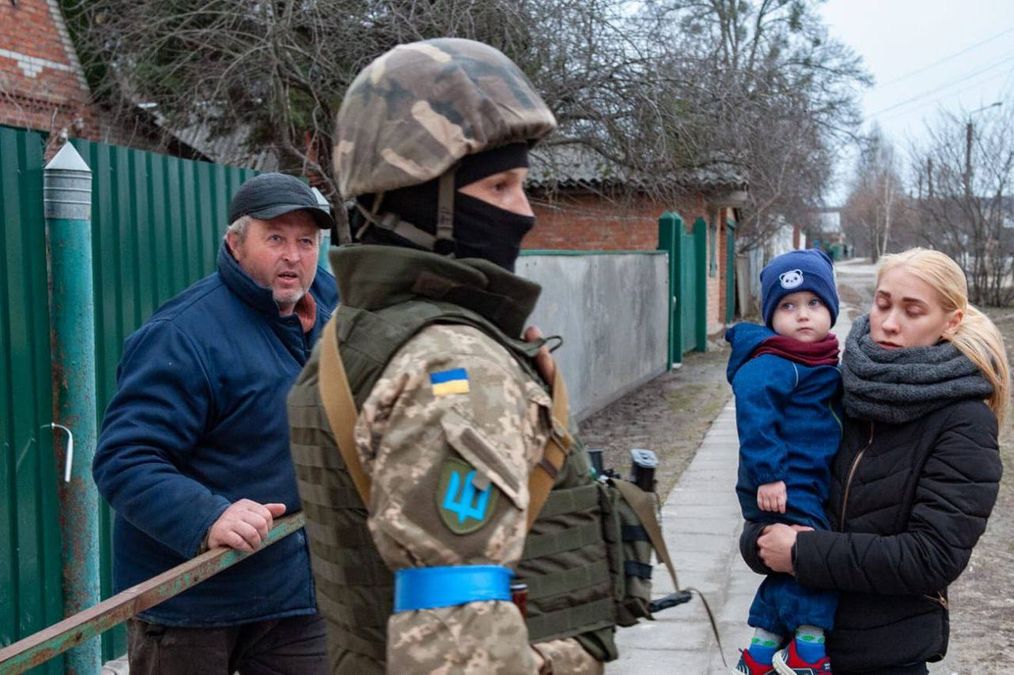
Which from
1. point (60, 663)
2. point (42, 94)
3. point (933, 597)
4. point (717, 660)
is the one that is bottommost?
point (717, 660)

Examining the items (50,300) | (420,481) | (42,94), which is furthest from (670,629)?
(42,94)

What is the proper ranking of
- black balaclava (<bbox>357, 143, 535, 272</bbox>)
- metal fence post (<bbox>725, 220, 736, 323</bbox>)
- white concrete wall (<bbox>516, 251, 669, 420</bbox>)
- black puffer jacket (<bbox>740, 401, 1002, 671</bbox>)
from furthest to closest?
metal fence post (<bbox>725, 220, 736, 323</bbox>), white concrete wall (<bbox>516, 251, 669, 420</bbox>), black puffer jacket (<bbox>740, 401, 1002, 671</bbox>), black balaclava (<bbox>357, 143, 535, 272</bbox>)

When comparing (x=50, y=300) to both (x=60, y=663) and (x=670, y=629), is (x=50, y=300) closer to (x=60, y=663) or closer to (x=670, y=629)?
(x=60, y=663)

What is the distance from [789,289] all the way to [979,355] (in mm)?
525

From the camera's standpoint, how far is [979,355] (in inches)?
100

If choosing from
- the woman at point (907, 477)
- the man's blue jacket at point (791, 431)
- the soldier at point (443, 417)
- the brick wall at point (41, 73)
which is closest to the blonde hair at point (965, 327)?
the woman at point (907, 477)

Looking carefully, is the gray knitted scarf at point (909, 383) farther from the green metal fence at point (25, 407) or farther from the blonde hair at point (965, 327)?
the green metal fence at point (25, 407)

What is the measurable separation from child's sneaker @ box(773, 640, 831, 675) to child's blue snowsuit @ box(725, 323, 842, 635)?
2.4 inches

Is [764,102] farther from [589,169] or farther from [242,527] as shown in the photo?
[242,527]

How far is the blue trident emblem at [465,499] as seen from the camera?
141cm

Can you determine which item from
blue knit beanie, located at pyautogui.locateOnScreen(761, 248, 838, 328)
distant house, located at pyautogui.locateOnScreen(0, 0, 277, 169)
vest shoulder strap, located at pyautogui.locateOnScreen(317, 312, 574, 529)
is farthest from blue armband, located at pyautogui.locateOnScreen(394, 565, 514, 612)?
distant house, located at pyautogui.locateOnScreen(0, 0, 277, 169)

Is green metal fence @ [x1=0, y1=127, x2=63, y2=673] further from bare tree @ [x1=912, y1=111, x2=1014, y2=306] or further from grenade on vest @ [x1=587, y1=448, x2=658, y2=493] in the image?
bare tree @ [x1=912, y1=111, x2=1014, y2=306]

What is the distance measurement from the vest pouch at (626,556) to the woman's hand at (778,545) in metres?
0.92

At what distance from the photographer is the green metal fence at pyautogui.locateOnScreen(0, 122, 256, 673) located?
3.56 metres
